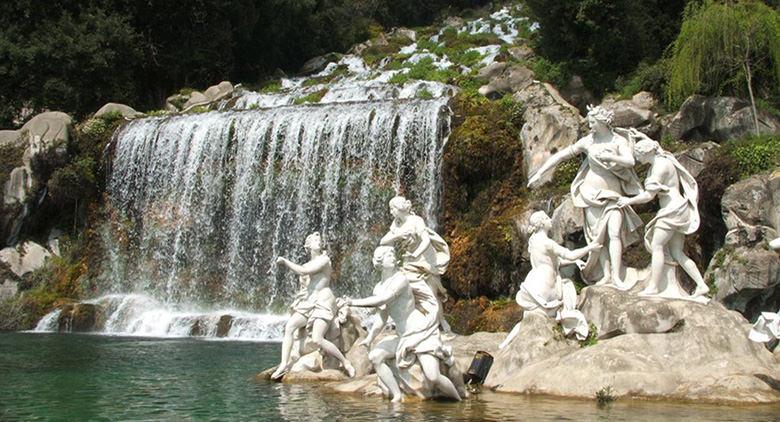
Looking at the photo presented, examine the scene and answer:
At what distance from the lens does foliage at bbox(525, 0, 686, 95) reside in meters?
32.3

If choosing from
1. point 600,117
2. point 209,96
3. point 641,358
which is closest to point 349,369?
point 641,358

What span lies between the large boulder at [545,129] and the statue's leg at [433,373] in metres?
13.3

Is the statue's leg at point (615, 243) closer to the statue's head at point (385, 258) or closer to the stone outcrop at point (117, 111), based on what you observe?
the statue's head at point (385, 258)

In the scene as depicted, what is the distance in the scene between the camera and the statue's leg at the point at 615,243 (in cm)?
1394

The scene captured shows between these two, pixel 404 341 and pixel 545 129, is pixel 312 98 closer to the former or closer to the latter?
pixel 545 129

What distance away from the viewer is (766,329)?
12.1 meters

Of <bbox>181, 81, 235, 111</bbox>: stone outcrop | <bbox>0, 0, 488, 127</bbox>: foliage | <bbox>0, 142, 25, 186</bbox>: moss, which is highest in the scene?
<bbox>0, 0, 488, 127</bbox>: foliage

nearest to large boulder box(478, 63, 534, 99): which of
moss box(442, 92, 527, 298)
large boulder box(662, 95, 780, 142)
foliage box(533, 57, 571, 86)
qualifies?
foliage box(533, 57, 571, 86)

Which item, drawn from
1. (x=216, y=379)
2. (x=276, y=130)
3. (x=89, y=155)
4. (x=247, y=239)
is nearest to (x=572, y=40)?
(x=276, y=130)

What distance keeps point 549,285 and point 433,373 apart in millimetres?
3029

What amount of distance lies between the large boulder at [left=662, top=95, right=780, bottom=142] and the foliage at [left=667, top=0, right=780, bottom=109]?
0.72 m

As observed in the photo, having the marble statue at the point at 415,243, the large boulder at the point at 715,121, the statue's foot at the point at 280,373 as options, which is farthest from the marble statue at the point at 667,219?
the large boulder at the point at 715,121

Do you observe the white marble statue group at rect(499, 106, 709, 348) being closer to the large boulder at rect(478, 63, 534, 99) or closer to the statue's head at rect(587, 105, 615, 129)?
the statue's head at rect(587, 105, 615, 129)

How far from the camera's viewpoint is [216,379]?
15.1 metres
